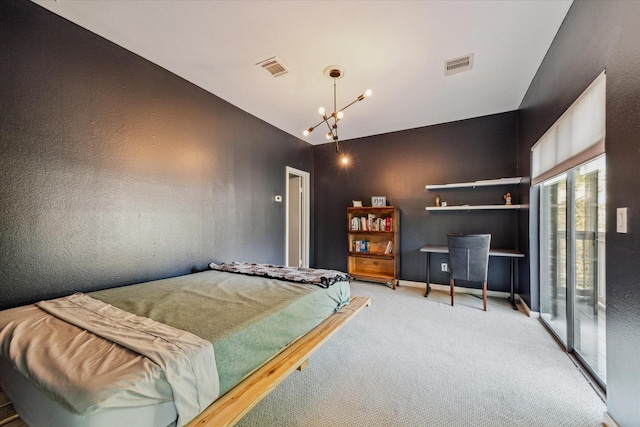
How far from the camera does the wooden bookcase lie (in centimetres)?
425

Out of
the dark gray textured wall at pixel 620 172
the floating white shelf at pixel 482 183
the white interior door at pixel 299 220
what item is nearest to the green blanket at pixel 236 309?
the dark gray textured wall at pixel 620 172

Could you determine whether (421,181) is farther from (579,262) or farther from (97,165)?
(97,165)

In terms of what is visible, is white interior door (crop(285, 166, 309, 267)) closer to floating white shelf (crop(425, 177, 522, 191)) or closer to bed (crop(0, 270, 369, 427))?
floating white shelf (crop(425, 177, 522, 191))

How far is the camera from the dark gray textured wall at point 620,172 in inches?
46.1

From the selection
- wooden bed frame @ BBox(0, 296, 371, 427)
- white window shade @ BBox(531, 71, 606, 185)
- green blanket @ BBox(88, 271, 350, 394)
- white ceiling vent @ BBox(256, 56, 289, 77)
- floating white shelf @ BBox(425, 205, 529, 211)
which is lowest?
wooden bed frame @ BBox(0, 296, 371, 427)

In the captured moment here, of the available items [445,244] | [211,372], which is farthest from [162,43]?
[445,244]

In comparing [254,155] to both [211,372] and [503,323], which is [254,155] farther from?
[503,323]

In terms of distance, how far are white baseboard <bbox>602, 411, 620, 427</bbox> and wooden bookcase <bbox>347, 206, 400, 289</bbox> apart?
2728 mm

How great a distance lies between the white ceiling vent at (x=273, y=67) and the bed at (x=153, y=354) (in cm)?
215

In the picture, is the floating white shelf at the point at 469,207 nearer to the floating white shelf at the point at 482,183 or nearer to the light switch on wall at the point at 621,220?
the floating white shelf at the point at 482,183

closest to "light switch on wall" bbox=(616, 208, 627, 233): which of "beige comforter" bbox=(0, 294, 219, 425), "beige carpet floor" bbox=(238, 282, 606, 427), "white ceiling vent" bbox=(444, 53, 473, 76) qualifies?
"beige carpet floor" bbox=(238, 282, 606, 427)

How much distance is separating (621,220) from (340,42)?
7.39ft

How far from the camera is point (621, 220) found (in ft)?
4.17

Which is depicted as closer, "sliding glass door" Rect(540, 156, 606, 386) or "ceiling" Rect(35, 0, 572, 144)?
"sliding glass door" Rect(540, 156, 606, 386)
